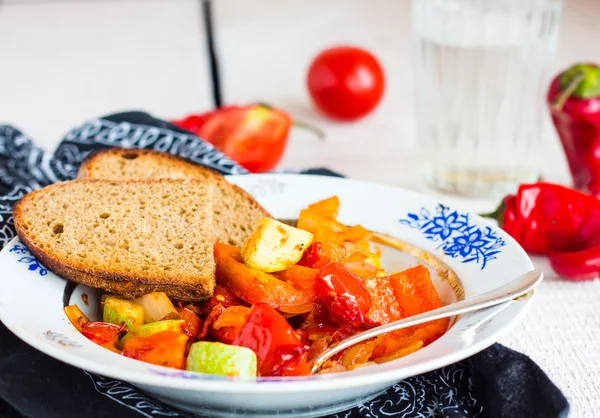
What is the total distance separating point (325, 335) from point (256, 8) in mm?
4379

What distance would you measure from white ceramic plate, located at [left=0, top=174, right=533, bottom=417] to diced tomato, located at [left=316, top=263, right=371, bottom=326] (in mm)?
203

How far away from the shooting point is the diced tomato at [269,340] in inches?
72.9

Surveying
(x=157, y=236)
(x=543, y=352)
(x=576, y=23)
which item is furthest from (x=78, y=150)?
(x=576, y=23)

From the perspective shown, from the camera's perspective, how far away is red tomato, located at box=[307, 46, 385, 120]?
435cm

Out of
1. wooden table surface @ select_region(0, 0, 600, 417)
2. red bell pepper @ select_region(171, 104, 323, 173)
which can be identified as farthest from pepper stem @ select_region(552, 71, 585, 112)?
red bell pepper @ select_region(171, 104, 323, 173)

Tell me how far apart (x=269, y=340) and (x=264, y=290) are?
0.85 ft

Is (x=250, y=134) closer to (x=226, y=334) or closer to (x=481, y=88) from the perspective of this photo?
(x=481, y=88)

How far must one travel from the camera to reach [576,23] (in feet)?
18.5

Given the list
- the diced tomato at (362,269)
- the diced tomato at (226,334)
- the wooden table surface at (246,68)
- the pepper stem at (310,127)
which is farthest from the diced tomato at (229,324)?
the pepper stem at (310,127)

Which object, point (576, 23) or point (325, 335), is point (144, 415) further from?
point (576, 23)

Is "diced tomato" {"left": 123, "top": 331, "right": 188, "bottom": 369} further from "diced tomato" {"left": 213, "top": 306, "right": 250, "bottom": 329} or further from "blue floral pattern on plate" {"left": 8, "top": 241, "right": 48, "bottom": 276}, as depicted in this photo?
"blue floral pattern on plate" {"left": 8, "top": 241, "right": 48, "bottom": 276}

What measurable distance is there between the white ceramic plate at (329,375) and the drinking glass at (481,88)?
0.98 meters

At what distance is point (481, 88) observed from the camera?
3.56 m

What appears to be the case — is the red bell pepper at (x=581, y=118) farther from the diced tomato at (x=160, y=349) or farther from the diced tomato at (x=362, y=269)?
the diced tomato at (x=160, y=349)
